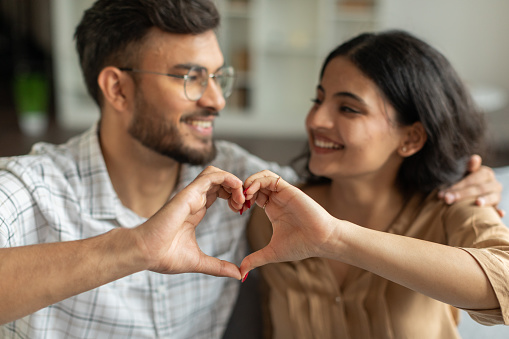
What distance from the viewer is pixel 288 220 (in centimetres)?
130

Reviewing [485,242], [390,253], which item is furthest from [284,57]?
[390,253]

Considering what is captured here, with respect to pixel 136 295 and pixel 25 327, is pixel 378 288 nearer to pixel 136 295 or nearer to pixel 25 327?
pixel 136 295

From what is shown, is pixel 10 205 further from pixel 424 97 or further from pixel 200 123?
pixel 424 97

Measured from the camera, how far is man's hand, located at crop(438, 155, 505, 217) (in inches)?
62.2

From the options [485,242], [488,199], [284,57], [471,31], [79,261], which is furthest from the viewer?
[284,57]

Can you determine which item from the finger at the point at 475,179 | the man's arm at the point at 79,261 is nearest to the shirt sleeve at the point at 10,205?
the man's arm at the point at 79,261

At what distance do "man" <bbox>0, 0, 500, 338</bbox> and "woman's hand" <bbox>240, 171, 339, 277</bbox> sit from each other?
0.23 feet

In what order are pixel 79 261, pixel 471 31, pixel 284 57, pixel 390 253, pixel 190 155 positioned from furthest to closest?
pixel 284 57
pixel 471 31
pixel 190 155
pixel 390 253
pixel 79 261

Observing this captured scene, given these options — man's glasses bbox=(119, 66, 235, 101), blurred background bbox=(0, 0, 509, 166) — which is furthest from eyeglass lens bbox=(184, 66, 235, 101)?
blurred background bbox=(0, 0, 509, 166)

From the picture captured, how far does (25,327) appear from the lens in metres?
1.53

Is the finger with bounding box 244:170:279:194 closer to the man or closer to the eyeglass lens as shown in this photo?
the man

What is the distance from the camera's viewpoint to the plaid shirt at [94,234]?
149 centimetres

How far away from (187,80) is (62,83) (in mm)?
5139

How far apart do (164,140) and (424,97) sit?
0.86m
